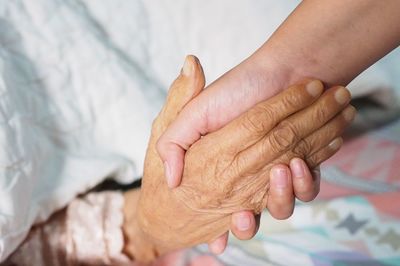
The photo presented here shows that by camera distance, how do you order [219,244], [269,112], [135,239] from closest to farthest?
1. [269,112]
2. [219,244]
3. [135,239]

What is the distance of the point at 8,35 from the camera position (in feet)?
3.72

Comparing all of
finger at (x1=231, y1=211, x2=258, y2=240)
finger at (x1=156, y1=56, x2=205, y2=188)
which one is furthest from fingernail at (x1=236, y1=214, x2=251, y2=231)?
finger at (x1=156, y1=56, x2=205, y2=188)

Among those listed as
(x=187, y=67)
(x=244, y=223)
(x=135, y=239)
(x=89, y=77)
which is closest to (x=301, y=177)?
(x=244, y=223)

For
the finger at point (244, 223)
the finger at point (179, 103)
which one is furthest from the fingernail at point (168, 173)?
the finger at point (244, 223)

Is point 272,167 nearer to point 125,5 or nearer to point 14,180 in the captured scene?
point 14,180

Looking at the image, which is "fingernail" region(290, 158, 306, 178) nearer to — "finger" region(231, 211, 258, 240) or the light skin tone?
the light skin tone

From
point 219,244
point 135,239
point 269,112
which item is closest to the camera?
point 269,112

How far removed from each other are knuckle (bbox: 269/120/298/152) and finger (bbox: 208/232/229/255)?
25 cm

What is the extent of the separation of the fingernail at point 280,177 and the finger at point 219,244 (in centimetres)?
20

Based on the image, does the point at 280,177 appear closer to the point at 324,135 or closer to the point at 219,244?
the point at 324,135

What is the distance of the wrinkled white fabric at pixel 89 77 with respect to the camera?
1.05 meters

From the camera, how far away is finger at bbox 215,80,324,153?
0.80 meters

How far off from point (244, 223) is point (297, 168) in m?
0.12

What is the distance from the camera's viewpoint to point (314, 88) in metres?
0.82
